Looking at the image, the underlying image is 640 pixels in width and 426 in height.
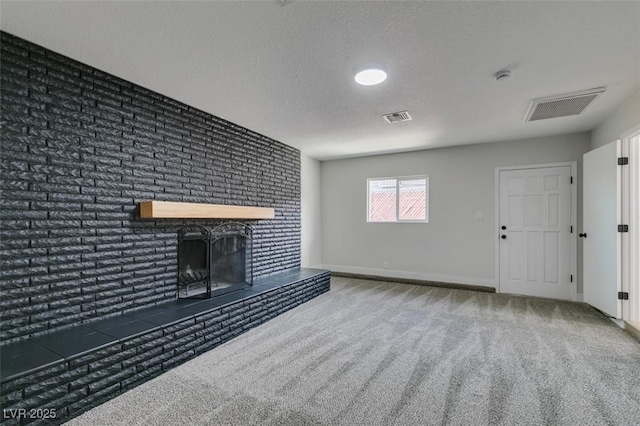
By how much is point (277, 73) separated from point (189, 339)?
236 centimetres

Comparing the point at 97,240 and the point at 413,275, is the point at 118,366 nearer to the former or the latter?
the point at 97,240

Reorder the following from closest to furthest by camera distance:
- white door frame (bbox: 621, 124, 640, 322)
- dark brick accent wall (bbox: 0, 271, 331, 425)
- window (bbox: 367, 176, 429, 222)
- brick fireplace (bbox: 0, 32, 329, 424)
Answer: dark brick accent wall (bbox: 0, 271, 331, 425) < brick fireplace (bbox: 0, 32, 329, 424) < white door frame (bbox: 621, 124, 640, 322) < window (bbox: 367, 176, 429, 222)

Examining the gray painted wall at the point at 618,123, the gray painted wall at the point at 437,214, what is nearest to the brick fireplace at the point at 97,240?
the gray painted wall at the point at 437,214

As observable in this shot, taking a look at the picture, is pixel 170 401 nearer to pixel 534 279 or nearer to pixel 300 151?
pixel 300 151

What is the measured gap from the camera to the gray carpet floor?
5.64 ft

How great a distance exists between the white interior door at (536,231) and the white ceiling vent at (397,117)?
7.12 feet

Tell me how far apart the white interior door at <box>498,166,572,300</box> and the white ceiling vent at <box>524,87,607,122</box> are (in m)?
1.24

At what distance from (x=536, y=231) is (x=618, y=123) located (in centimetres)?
170

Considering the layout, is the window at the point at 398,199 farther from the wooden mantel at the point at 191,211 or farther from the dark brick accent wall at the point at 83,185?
the dark brick accent wall at the point at 83,185

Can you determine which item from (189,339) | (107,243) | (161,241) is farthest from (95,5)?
(189,339)

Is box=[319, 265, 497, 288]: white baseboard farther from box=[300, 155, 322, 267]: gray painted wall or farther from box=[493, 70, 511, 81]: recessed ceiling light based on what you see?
box=[493, 70, 511, 81]: recessed ceiling light

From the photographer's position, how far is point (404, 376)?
6.98 feet

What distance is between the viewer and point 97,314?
7.66 feet

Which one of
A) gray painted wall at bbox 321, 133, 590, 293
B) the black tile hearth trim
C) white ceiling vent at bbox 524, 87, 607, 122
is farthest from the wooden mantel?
white ceiling vent at bbox 524, 87, 607, 122
